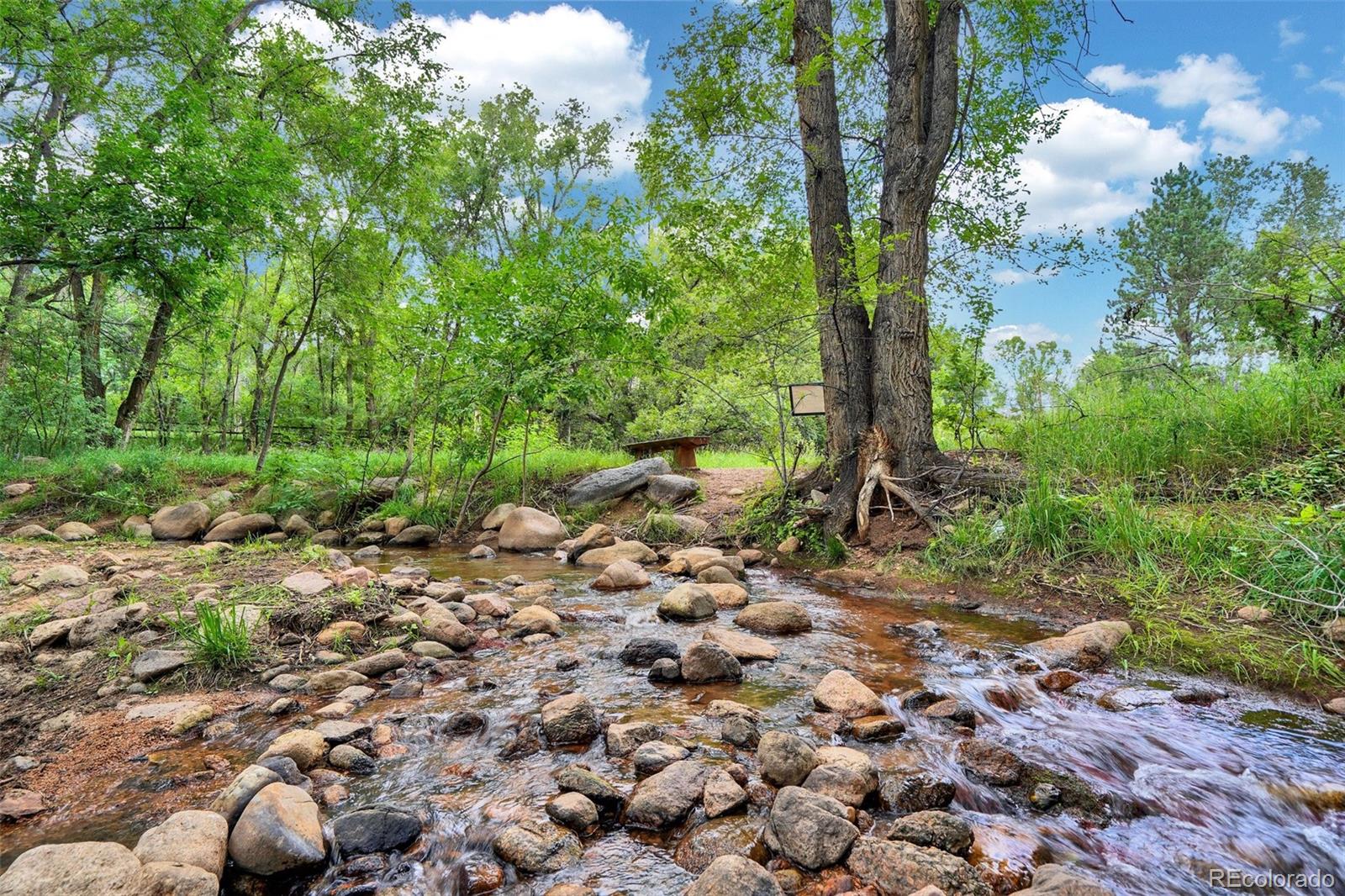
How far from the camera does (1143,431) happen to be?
5125 mm

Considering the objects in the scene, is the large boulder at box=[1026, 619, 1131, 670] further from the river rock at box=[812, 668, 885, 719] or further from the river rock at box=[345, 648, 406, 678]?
the river rock at box=[345, 648, 406, 678]

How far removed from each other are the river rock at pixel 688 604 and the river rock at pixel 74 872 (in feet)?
10.9

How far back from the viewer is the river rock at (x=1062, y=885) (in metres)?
1.52

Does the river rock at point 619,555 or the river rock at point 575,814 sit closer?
the river rock at point 575,814

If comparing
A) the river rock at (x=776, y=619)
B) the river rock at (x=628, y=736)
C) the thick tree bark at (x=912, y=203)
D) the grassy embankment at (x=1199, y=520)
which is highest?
the thick tree bark at (x=912, y=203)

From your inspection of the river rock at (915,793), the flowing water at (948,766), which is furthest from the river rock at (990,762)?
the river rock at (915,793)

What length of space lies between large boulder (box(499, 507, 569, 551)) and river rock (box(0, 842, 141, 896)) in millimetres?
6692

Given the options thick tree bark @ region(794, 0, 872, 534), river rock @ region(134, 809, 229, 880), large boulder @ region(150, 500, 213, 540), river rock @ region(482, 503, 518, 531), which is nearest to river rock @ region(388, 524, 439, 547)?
river rock @ region(482, 503, 518, 531)

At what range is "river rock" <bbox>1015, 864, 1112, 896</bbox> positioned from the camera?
5.00 feet

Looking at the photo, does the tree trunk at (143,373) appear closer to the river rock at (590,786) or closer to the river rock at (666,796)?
the river rock at (590,786)

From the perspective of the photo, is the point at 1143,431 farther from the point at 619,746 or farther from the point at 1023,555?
the point at 619,746

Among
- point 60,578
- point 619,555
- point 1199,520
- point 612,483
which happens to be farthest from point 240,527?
point 1199,520

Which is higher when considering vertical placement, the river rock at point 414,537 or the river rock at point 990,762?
the river rock at point 990,762

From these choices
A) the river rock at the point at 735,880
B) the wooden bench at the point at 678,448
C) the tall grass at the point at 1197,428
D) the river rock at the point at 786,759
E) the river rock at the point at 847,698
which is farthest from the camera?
the wooden bench at the point at 678,448
